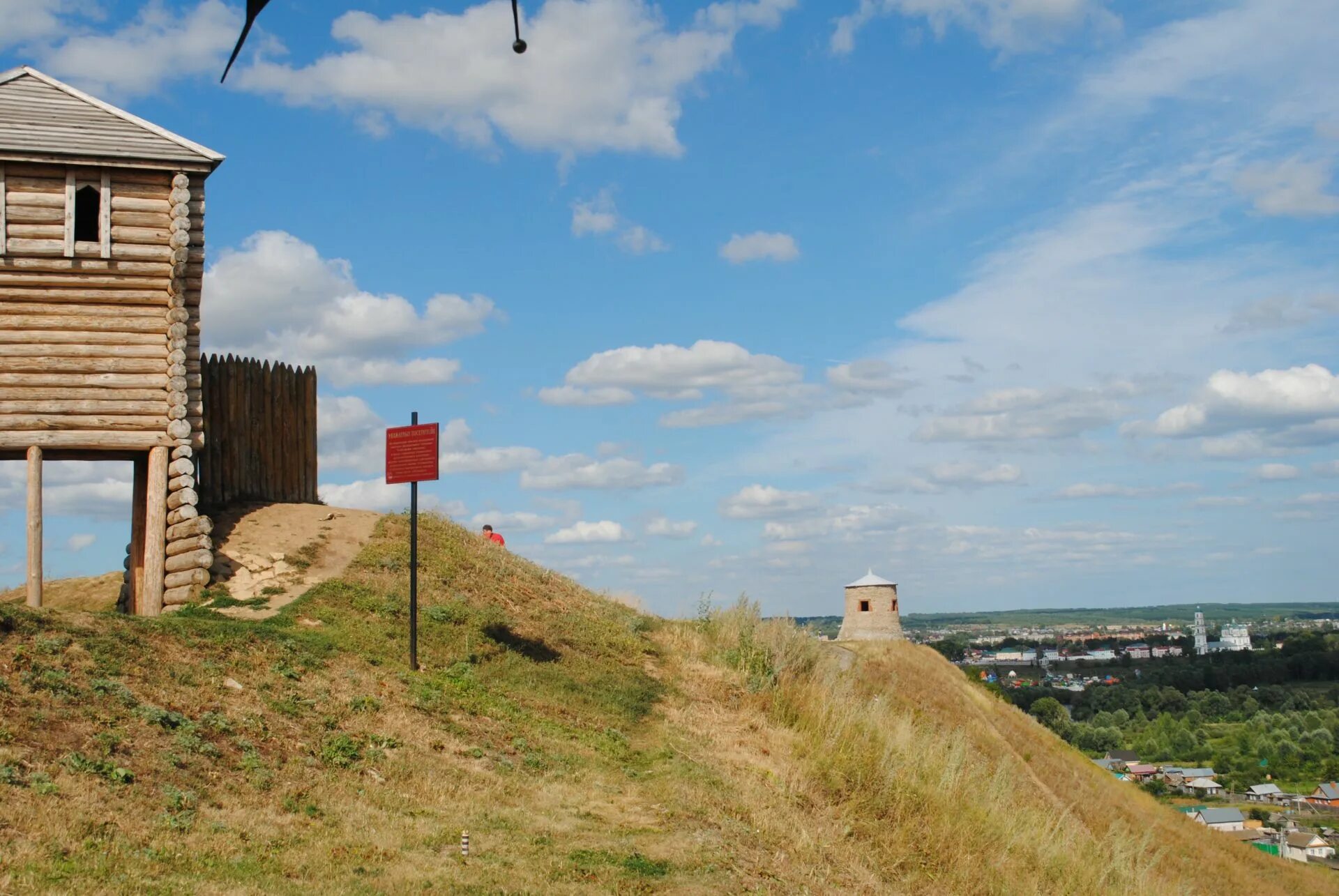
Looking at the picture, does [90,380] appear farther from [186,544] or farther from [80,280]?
[186,544]

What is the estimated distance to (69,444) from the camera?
1544 cm

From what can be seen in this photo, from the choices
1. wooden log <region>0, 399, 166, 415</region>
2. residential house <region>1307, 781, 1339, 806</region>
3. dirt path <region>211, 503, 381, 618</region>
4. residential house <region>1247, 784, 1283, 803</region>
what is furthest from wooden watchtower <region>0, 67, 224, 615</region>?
residential house <region>1307, 781, 1339, 806</region>

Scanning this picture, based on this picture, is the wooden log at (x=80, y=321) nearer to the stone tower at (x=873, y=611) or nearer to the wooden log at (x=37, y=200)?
the wooden log at (x=37, y=200)

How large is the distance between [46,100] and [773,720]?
45.2 feet

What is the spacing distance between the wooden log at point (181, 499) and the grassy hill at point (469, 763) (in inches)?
87.5

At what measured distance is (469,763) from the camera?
1131 cm

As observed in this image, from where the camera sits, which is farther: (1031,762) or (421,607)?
(1031,762)

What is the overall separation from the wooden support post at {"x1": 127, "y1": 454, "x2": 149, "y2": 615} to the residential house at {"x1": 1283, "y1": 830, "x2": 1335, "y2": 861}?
56.9 metres

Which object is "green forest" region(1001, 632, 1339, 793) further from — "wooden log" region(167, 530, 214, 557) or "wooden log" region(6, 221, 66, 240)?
"wooden log" region(6, 221, 66, 240)

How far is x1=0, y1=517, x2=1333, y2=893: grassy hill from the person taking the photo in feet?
25.9

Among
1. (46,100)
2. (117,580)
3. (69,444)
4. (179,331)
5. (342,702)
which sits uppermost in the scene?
(46,100)

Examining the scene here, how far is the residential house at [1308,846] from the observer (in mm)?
57188

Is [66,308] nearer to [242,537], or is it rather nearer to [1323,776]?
[242,537]

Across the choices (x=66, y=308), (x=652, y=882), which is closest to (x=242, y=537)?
(x=66, y=308)
